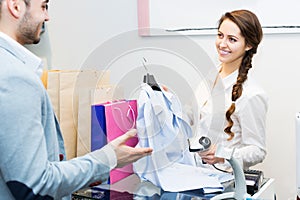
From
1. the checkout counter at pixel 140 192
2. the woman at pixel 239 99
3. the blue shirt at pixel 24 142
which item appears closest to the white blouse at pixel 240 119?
the woman at pixel 239 99

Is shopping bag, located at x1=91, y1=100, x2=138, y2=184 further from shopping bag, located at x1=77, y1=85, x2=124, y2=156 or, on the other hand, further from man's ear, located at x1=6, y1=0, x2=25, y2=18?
man's ear, located at x1=6, y1=0, x2=25, y2=18

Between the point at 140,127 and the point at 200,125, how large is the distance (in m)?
0.31

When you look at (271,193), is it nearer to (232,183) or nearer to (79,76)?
(232,183)

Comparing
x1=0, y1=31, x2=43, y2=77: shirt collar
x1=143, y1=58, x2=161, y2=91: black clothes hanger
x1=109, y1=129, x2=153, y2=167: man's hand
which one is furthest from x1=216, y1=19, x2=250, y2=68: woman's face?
x1=0, y1=31, x2=43, y2=77: shirt collar

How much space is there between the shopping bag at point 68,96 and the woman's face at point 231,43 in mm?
501

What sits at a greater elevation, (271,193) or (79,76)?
(79,76)

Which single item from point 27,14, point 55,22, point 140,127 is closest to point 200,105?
point 140,127

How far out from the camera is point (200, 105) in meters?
1.62

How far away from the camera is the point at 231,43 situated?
5.13ft

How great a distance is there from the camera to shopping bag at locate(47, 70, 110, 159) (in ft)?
5.22

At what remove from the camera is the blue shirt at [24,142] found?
0.83 m

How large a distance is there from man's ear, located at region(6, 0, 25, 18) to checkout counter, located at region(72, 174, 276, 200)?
0.62 metres

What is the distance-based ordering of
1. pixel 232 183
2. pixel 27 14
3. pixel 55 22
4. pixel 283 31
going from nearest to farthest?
pixel 27 14 < pixel 232 183 < pixel 283 31 < pixel 55 22

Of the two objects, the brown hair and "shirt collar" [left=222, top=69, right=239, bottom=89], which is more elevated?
the brown hair
